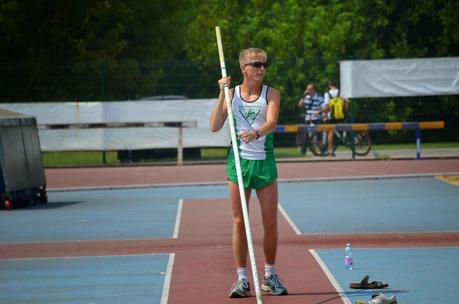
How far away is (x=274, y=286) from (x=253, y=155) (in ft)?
3.70

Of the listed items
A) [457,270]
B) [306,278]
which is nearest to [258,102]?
[306,278]

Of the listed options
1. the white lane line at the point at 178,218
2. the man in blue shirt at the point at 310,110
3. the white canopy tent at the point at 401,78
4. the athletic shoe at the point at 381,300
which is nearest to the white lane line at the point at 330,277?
the athletic shoe at the point at 381,300

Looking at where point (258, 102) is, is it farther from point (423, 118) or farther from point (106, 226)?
point (423, 118)

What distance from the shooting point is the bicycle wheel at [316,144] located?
30922 mm

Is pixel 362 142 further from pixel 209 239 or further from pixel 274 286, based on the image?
pixel 274 286

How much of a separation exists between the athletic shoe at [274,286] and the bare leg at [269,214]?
0.51 feet

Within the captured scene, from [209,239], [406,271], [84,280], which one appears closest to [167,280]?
[84,280]

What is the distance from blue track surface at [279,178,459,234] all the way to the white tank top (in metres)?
5.16

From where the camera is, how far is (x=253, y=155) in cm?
983

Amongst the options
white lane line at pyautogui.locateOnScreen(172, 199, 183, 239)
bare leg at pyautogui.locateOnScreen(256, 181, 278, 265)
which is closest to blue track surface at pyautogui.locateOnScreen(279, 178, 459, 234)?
white lane line at pyautogui.locateOnScreen(172, 199, 183, 239)

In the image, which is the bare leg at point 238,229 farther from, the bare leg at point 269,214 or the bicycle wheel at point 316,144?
the bicycle wheel at point 316,144

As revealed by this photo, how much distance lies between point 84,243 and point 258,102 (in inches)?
201

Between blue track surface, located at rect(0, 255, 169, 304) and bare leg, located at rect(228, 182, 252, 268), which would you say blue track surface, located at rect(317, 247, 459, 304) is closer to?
bare leg, located at rect(228, 182, 252, 268)

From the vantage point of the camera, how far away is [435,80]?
31.1 metres
